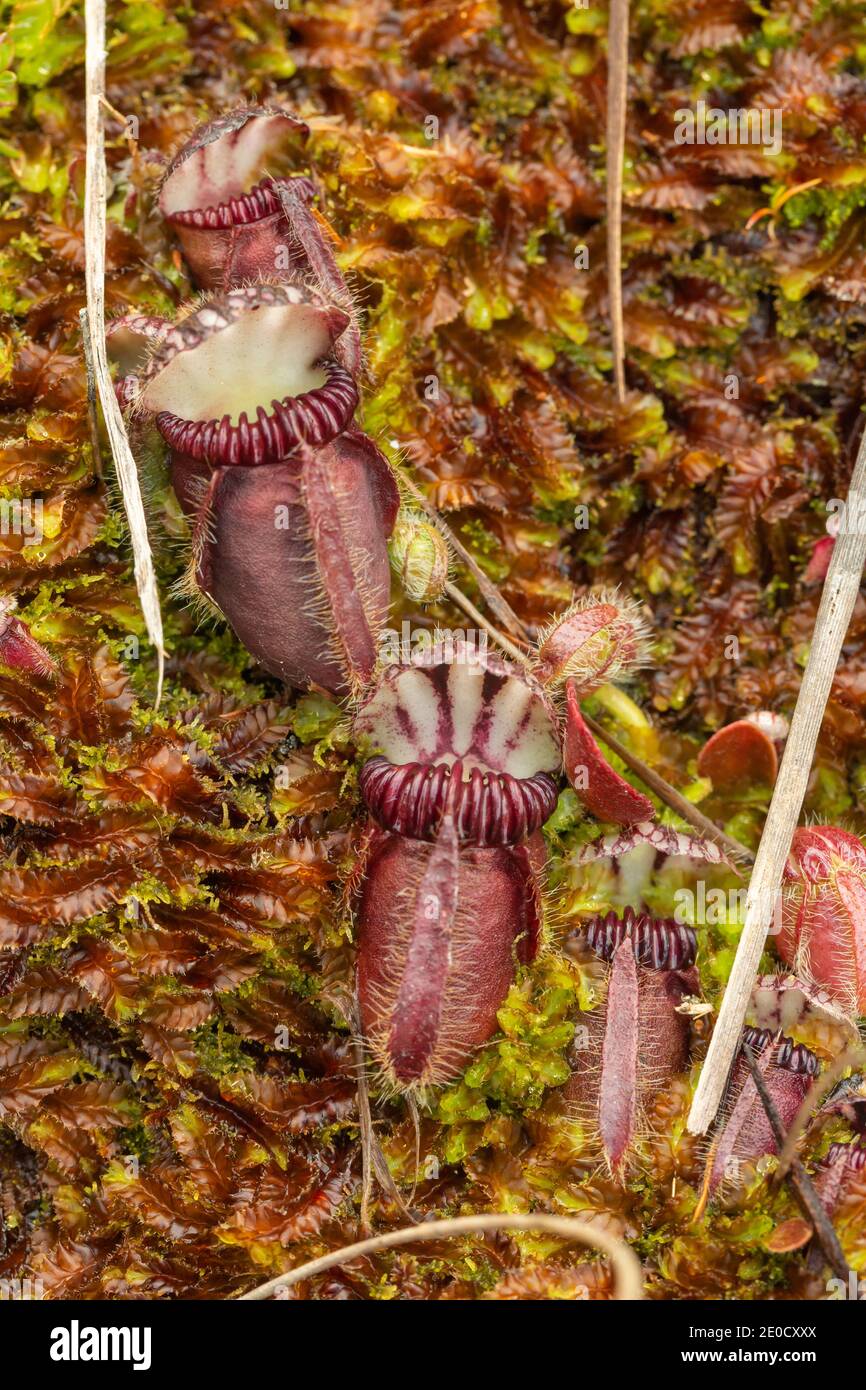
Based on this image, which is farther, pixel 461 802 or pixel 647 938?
pixel 647 938

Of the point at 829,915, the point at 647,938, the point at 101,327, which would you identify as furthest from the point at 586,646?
→ the point at 101,327

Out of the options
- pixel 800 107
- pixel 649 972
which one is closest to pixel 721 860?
pixel 649 972

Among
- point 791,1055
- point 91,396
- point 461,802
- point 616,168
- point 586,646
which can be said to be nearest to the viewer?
point 461,802

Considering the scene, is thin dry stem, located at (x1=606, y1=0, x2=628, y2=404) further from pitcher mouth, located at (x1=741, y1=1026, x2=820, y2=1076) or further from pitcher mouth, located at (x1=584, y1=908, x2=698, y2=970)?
pitcher mouth, located at (x1=741, y1=1026, x2=820, y2=1076)

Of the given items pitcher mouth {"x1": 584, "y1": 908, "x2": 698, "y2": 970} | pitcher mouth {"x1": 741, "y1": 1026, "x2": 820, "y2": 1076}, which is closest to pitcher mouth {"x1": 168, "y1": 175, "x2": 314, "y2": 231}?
pitcher mouth {"x1": 584, "y1": 908, "x2": 698, "y2": 970}

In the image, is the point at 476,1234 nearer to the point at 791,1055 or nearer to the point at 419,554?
the point at 791,1055

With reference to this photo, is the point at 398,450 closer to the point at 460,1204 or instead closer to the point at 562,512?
the point at 562,512

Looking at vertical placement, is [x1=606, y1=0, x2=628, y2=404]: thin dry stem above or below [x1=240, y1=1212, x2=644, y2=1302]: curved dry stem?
above
